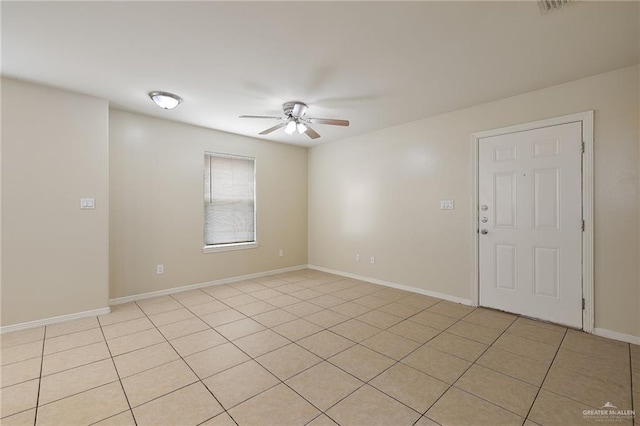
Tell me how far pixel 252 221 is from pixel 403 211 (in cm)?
274

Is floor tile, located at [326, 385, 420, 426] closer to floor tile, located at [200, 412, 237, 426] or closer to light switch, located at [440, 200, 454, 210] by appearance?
floor tile, located at [200, 412, 237, 426]

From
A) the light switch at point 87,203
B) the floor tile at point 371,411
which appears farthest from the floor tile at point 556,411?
the light switch at point 87,203

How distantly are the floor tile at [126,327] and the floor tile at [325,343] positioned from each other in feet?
5.81

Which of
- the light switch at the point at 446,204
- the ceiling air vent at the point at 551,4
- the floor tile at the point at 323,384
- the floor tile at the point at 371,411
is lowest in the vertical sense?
the floor tile at the point at 371,411

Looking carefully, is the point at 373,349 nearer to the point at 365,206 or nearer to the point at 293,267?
the point at 365,206

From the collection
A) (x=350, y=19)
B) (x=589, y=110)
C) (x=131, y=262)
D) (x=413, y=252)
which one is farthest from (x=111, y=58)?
(x=589, y=110)

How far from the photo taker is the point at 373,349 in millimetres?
2527

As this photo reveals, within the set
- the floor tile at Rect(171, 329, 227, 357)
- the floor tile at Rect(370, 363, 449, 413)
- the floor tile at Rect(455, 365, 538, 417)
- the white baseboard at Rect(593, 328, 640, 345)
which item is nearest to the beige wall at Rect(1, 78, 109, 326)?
the floor tile at Rect(171, 329, 227, 357)

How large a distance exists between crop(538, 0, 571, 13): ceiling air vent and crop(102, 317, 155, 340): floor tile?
437 centimetres

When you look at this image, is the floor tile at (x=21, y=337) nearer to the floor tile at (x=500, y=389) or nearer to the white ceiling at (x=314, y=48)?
the white ceiling at (x=314, y=48)

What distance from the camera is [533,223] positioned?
319 centimetres

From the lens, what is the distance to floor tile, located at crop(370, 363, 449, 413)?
185 cm

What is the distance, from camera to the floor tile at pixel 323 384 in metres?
1.87

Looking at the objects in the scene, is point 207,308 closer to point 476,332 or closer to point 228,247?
point 228,247
